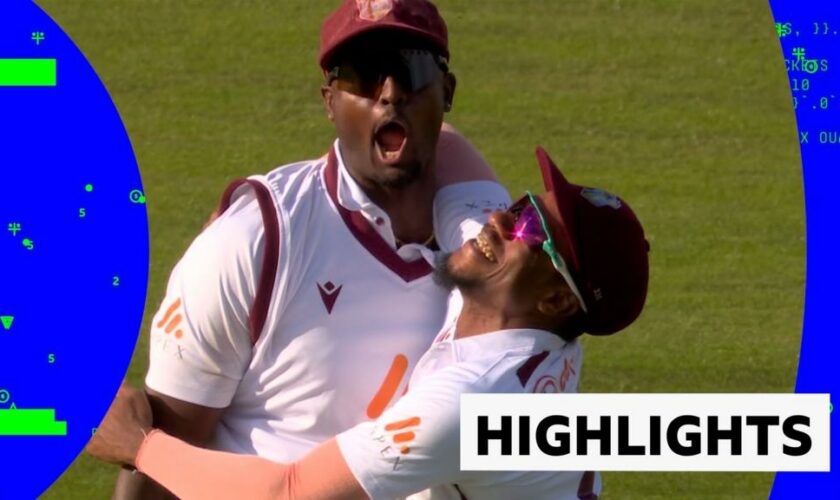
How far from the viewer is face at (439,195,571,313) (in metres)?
4.82

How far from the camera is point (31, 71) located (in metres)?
5.08

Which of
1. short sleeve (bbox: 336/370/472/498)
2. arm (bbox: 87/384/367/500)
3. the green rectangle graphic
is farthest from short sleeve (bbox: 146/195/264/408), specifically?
the green rectangle graphic

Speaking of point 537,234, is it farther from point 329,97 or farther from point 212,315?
point 212,315

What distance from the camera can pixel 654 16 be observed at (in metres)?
10.3

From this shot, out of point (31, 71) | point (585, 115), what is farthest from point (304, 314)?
point (585, 115)

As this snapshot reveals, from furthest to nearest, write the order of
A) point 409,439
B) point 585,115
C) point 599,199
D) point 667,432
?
1. point 585,115
2. point 667,432
3. point 599,199
4. point 409,439

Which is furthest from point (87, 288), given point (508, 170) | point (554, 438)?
point (508, 170)

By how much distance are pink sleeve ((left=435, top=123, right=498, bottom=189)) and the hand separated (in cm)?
94

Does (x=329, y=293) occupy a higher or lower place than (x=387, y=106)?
lower

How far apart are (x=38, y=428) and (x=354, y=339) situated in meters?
0.99

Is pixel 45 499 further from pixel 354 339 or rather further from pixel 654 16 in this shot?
pixel 654 16
